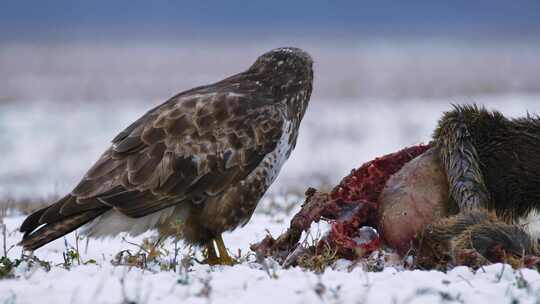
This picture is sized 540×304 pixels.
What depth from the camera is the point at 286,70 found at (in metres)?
6.89

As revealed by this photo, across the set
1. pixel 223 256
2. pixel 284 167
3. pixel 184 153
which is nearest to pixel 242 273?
pixel 223 256

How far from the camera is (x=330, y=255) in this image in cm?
577

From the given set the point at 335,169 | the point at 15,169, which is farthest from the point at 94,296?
the point at 15,169

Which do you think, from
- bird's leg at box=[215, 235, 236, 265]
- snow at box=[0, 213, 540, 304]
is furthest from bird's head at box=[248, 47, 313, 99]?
snow at box=[0, 213, 540, 304]

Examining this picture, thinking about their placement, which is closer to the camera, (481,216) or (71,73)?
(481,216)

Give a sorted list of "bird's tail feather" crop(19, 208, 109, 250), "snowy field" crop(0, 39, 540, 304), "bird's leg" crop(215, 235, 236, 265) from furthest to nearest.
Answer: "bird's leg" crop(215, 235, 236, 265) → "bird's tail feather" crop(19, 208, 109, 250) → "snowy field" crop(0, 39, 540, 304)

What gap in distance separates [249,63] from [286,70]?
37.1 m

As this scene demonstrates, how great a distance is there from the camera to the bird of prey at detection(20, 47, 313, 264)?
612cm

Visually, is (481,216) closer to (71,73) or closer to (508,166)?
(508,166)

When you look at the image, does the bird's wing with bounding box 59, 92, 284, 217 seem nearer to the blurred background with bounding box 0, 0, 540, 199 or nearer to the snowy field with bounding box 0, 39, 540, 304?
the snowy field with bounding box 0, 39, 540, 304

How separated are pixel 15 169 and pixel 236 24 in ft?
251

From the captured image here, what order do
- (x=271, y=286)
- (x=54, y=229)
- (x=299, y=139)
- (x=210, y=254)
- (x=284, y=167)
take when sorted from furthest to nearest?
(x=299, y=139), (x=284, y=167), (x=210, y=254), (x=54, y=229), (x=271, y=286)

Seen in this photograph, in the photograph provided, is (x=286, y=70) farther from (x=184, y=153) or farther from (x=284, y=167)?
(x=284, y=167)

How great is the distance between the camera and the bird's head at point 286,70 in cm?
680
